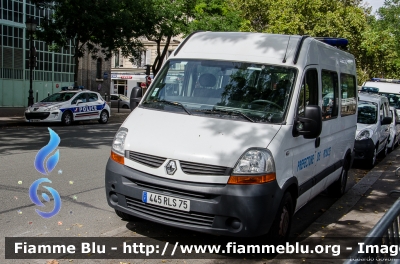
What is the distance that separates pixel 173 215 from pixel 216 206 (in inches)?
18.9

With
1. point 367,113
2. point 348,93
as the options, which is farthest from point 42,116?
point 348,93

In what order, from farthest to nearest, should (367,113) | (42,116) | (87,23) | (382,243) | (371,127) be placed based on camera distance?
(87,23), (42,116), (367,113), (371,127), (382,243)

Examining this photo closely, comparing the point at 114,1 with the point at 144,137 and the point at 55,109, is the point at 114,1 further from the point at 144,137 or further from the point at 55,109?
the point at 144,137

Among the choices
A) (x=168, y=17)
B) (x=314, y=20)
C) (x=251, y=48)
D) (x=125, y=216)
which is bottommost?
(x=125, y=216)

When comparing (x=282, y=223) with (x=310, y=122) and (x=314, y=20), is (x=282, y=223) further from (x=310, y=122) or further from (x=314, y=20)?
(x=314, y=20)

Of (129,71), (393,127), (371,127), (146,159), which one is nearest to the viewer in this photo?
(146,159)

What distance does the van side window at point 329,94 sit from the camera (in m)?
6.89

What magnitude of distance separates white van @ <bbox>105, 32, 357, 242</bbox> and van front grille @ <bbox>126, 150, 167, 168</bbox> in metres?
0.01

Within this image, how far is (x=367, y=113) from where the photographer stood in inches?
539

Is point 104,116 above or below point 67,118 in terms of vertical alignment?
below

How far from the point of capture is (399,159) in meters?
14.5

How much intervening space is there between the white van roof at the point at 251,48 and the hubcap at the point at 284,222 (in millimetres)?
1748

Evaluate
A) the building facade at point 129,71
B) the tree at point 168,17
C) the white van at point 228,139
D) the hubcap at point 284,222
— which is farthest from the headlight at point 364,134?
the building facade at point 129,71

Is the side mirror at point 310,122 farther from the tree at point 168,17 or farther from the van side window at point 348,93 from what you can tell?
the tree at point 168,17
